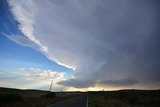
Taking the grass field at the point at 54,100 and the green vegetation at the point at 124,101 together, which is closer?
the grass field at the point at 54,100

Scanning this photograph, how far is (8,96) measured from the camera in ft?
108

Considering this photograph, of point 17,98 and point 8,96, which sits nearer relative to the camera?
point 8,96

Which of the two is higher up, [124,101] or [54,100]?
[124,101]

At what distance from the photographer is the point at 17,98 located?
35312 millimetres

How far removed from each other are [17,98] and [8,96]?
266cm

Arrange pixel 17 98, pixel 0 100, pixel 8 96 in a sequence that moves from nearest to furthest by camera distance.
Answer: pixel 0 100
pixel 8 96
pixel 17 98

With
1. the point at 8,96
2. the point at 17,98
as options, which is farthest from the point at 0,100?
the point at 17,98

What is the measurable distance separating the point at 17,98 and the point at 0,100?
533cm

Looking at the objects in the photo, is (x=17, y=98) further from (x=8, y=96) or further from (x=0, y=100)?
(x=0, y=100)

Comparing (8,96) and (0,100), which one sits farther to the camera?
(8,96)

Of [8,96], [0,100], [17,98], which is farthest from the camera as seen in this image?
[17,98]

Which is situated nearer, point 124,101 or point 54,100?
point 54,100

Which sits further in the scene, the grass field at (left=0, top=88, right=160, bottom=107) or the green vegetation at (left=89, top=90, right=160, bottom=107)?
the green vegetation at (left=89, top=90, right=160, bottom=107)
